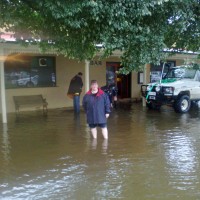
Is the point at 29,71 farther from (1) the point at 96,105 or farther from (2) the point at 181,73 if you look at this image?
(1) the point at 96,105

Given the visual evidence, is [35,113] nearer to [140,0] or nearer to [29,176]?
[29,176]

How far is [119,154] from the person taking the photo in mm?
7469

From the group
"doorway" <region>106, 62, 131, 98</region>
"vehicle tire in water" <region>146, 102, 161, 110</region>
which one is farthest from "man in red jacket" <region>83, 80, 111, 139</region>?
"doorway" <region>106, 62, 131, 98</region>

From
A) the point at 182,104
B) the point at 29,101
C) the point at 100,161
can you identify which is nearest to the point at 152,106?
the point at 182,104

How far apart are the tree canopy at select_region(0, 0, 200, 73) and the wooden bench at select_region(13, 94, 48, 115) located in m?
7.36

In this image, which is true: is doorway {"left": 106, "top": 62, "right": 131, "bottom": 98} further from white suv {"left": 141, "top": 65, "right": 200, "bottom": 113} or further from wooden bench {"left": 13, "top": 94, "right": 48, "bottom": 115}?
wooden bench {"left": 13, "top": 94, "right": 48, "bottom": 115}

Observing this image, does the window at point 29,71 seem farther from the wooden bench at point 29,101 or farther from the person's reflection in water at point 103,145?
the person's reflection in water at point 103,145

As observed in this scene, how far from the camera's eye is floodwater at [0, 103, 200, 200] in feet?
17.5

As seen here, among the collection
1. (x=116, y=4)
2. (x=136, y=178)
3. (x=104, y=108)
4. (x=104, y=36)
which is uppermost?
(x=116, y=4)

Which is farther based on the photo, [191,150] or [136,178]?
[191,150]

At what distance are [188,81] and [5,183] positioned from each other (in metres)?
10.3

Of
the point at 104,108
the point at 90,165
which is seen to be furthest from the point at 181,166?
the point at 104,108

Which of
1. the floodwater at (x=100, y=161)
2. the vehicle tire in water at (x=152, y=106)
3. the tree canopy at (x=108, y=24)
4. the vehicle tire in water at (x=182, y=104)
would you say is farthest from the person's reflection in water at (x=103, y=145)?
the vehicle tire in water at (x=152, y=106)

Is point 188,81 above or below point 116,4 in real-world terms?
below
